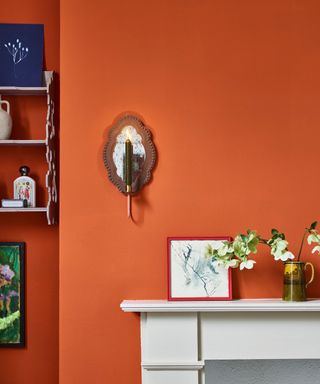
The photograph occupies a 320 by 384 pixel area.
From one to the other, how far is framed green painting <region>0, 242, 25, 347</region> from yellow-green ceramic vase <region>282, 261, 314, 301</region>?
50.6 inches

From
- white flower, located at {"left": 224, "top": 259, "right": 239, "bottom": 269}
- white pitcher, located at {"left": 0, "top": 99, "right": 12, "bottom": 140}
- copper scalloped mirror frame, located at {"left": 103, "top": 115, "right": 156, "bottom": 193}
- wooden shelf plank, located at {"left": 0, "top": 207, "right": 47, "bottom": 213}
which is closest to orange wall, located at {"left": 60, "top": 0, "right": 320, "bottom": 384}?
copper scalloped mirror frame, located at {"left": 103, "top": 115, "right": 156, "bottom": 193}

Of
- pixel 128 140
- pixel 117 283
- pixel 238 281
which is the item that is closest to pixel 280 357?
pixel 238 281

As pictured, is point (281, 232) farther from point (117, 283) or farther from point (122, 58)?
point (122, 58)

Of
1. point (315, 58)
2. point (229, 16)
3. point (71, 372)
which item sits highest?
point (229, 16)

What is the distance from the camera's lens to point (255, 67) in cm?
283

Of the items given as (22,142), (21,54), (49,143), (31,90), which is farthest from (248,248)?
(21,54)

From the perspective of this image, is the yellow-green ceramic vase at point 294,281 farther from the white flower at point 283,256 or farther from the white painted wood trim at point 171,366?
the white painted wood trim at point 171,366

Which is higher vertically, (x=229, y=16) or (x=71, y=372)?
(x=229, y=16)

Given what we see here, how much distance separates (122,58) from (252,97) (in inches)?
23.7

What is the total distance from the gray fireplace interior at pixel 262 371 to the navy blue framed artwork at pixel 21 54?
158 centimetres

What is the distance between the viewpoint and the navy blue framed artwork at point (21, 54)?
307 cm

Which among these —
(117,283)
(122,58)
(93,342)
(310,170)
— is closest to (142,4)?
(122,58)

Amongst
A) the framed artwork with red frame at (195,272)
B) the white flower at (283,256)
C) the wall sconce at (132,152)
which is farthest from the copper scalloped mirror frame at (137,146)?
the white flower at (283,256)

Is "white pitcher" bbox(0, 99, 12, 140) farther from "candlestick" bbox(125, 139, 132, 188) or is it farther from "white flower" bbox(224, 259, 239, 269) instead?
"white flower" bbox(224, 259, 239, 269)
